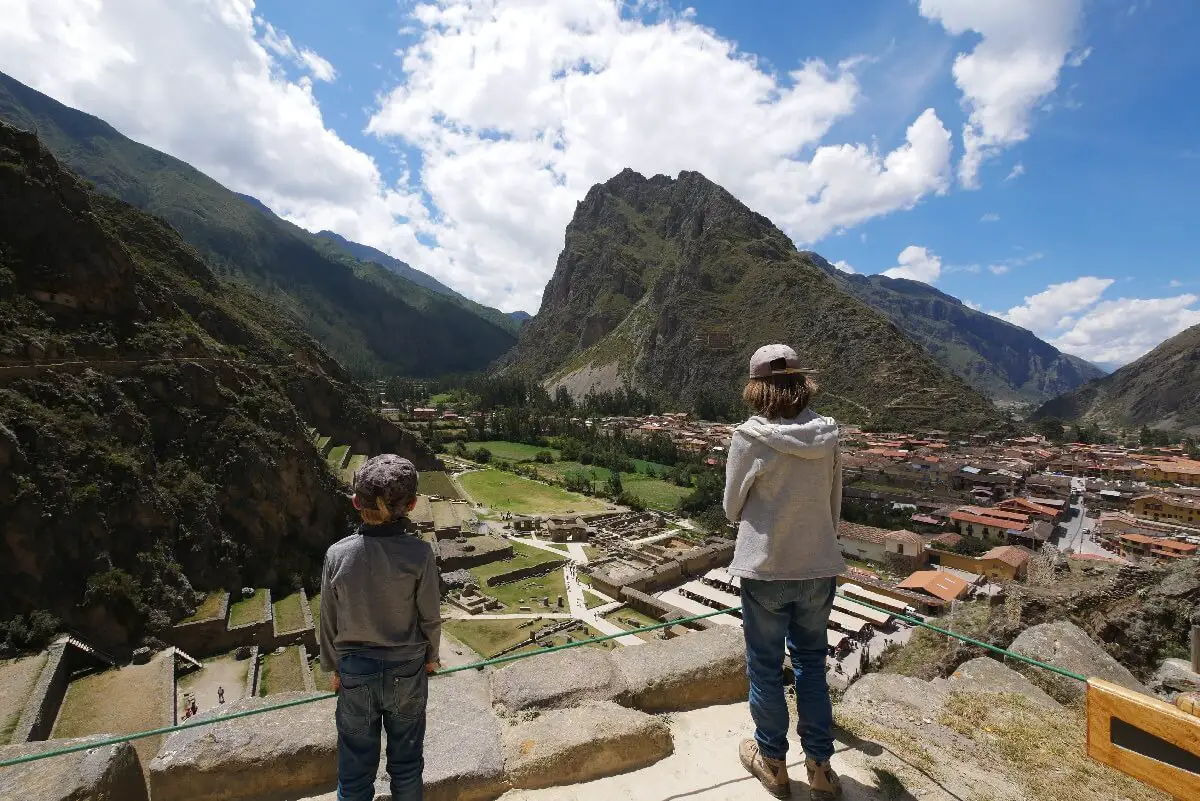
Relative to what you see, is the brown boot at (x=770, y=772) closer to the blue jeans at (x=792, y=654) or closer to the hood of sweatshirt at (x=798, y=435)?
the blue jeans at (x=792, y=654)

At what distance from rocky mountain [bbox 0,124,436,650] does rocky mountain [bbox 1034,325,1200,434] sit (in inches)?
5123

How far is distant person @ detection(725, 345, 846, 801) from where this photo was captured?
2.72 meters

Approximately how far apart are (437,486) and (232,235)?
170m

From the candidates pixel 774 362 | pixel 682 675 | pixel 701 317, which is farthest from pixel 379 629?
pixel 701 317

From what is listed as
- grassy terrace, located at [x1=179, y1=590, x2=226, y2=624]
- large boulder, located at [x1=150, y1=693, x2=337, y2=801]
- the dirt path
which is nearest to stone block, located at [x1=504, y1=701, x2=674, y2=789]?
large boulder, located at [x1=150, y1=693, x2=337, y2=801]

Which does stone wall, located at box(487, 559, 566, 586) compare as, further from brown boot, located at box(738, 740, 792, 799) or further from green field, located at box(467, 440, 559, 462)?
green field, located at box(467, 440, 559, 462)

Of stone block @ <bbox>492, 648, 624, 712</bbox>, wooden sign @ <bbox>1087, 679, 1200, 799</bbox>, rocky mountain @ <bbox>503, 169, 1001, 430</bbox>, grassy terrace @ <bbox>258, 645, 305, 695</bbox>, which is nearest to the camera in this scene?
wooden sign @ <bbox>1087, 679, 1200, 799</bbox>

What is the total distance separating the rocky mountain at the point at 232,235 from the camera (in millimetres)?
158250

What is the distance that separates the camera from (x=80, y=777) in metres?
2.84

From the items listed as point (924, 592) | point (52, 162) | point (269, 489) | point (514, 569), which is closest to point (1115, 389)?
point (924, 592)

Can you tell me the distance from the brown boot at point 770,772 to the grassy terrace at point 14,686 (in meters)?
13.9

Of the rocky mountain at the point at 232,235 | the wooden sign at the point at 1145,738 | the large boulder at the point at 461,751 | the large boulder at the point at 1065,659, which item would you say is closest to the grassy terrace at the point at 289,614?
the large boulder at the point at 461,751

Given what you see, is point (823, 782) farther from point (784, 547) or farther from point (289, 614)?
point (289, 614)

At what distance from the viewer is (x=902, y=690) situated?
455 cm
